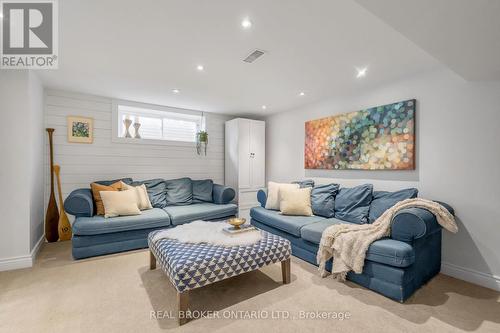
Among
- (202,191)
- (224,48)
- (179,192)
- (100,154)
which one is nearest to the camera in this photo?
(224,48)

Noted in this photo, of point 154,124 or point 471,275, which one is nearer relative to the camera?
point 471,275

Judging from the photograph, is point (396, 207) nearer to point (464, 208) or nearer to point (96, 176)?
point (464, 208)

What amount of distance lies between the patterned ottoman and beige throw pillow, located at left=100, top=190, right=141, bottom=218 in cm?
105

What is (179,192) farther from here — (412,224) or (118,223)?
(412,224)

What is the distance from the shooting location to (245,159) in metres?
4.88

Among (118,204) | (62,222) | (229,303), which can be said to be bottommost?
(229,303)

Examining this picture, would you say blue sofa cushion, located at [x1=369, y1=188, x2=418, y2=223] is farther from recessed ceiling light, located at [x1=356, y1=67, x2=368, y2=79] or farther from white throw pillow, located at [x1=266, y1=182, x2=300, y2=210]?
Result: recessed ceiling light, located at [x1=356, y1=67, x2=368, y2=79]

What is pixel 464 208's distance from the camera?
96.7 inches

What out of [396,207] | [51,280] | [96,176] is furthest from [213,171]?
[396,207]

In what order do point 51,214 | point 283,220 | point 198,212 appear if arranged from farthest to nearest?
1. point 198,212
2. point 51,214
3. point 283,220

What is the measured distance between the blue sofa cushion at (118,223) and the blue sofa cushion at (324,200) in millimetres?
2122

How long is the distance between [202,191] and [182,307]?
2.72 meters

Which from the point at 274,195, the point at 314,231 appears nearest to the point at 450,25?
the point at 314,231

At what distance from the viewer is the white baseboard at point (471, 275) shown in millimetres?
2271
